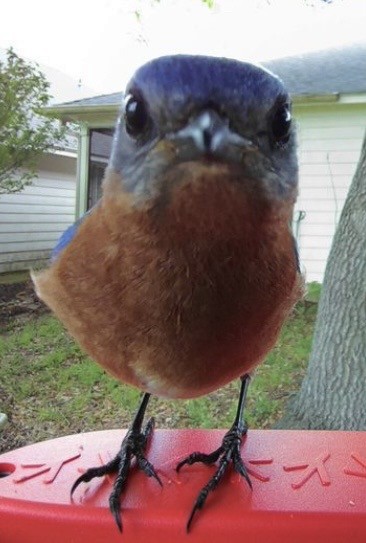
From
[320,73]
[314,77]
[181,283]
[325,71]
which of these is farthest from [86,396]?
[325,71]

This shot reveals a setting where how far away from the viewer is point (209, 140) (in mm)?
1197

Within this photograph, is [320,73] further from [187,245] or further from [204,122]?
[204,122]

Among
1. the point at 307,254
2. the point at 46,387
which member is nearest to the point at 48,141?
the point at 307,254

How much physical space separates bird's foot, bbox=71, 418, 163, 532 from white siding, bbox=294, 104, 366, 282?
7054 millimetres

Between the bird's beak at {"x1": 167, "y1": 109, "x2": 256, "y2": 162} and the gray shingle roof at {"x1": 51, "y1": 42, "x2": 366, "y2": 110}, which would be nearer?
the bird's beak at {"x1": 167, "y1": 109, "x2": 256, "y2": 162}

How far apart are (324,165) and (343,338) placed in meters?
5.23

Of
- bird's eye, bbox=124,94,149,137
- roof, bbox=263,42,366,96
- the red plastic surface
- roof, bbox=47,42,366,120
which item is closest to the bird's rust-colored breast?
bird's eye, bbox=124,94,149,137

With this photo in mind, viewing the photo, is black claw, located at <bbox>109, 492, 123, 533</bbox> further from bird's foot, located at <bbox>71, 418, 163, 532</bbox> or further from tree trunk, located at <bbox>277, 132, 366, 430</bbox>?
tree trunk, located at <bbox>277, 132, 366, 430</bbox>

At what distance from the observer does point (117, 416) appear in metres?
5.64

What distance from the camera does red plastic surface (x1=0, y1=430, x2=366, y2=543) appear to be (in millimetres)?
1672

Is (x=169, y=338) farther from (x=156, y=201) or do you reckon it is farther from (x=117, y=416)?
(x=117, y=416)

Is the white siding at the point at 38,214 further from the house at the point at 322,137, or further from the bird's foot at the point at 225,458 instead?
the bird's foot at the point at 225,458

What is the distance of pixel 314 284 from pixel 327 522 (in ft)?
25.4

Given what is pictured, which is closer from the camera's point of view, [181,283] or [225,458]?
[181,283]
